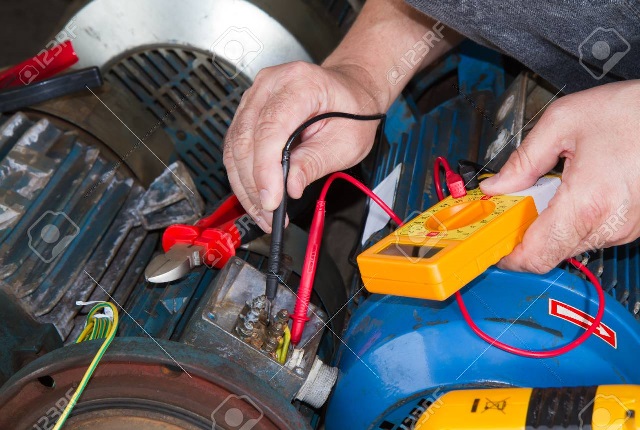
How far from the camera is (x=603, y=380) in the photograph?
2.77ft

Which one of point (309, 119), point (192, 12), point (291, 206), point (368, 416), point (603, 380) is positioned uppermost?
point (192, 12)

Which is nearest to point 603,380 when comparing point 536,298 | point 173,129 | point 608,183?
point 536,298

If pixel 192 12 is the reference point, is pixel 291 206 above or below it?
below

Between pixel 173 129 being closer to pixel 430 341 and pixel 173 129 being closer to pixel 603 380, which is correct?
pixel 430 341

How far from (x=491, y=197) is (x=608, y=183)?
0.14 meters

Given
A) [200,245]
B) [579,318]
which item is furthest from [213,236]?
[579,318]

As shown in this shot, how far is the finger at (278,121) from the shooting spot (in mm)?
917

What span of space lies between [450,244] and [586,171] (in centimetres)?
19

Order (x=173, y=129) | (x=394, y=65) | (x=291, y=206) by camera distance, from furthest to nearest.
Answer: (x=173, y=129)
(x=394, y=65)
(x=291, y=206)

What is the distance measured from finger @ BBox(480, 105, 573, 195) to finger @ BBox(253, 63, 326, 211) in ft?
0.89
